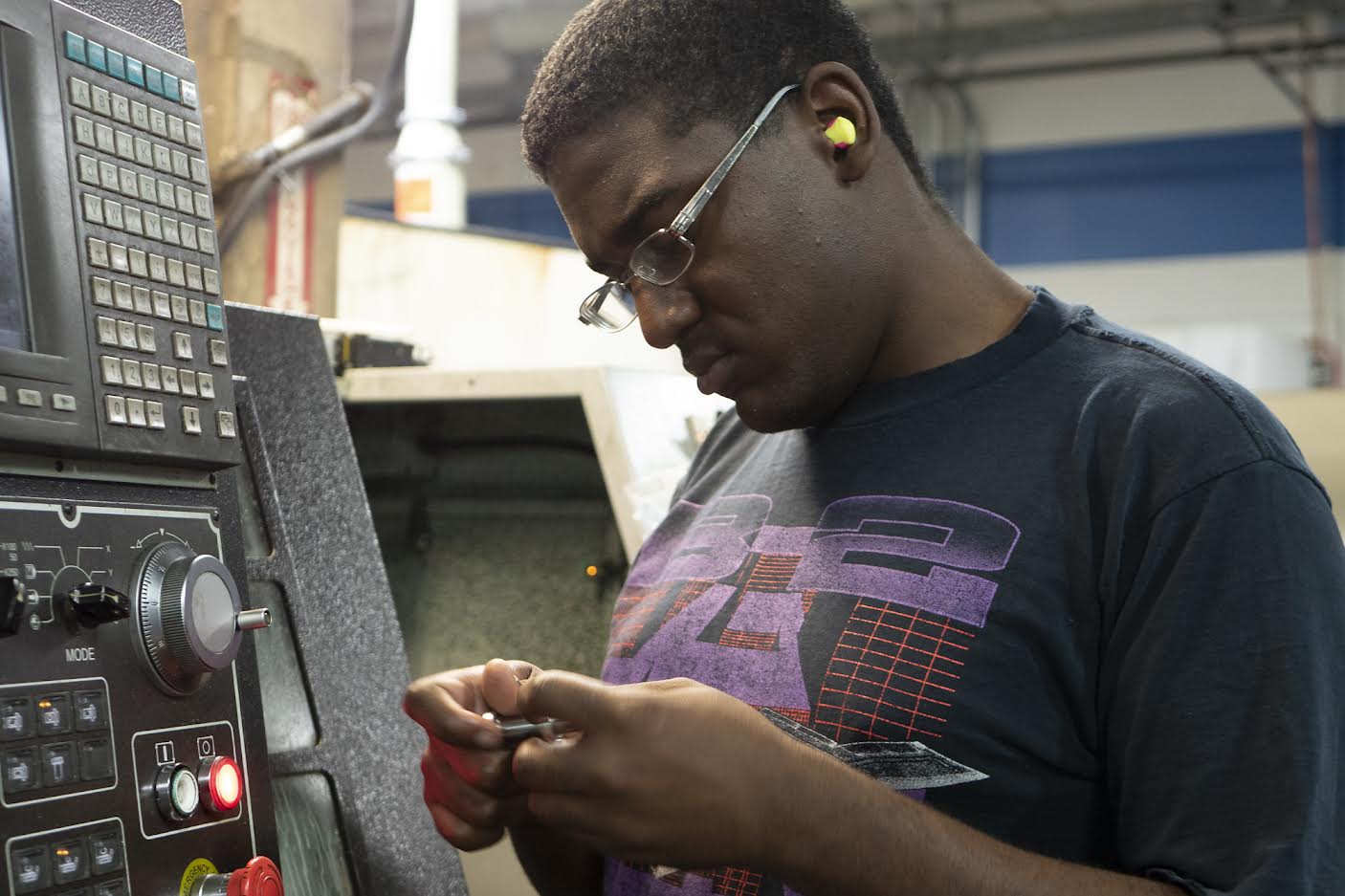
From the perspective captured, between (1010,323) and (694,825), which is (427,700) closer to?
(694,825)

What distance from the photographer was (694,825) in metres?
0.67

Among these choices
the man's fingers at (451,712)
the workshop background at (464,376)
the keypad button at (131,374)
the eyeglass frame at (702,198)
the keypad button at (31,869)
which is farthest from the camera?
the workshop background at (464,376)

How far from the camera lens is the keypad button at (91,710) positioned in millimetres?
656

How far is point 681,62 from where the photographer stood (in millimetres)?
946

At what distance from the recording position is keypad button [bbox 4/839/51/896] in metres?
0.60

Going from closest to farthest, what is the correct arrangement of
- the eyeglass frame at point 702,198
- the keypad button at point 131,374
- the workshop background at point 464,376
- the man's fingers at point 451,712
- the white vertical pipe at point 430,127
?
1. the keypad button at point 131,374
2. the man's fingers at point 451,712
3. the eyeglass frame at point 702,198
4. the workshop background at point 464,376
5. the white vertical pipe at point 430,127

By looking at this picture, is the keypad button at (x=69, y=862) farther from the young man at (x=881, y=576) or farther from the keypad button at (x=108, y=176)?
the keypad button at (x=108, y=176)

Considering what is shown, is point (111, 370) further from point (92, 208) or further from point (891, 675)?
point (891, 675)

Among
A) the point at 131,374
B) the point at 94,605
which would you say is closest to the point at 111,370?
the point at 131,374

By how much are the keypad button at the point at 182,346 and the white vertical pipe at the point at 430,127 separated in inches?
64.9

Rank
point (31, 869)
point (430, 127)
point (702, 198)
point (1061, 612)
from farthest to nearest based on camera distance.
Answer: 1. point (430, 127)
2. point (702, 198)
3. point (1061, 612)
4. point (31, 869)

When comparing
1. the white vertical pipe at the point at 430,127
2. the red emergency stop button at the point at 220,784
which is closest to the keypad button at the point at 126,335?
the red emergency stop button at the point at 220,784

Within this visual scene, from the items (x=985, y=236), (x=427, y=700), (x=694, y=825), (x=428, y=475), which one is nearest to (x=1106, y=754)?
(x=694, y=825)

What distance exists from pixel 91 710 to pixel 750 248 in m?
0.50
